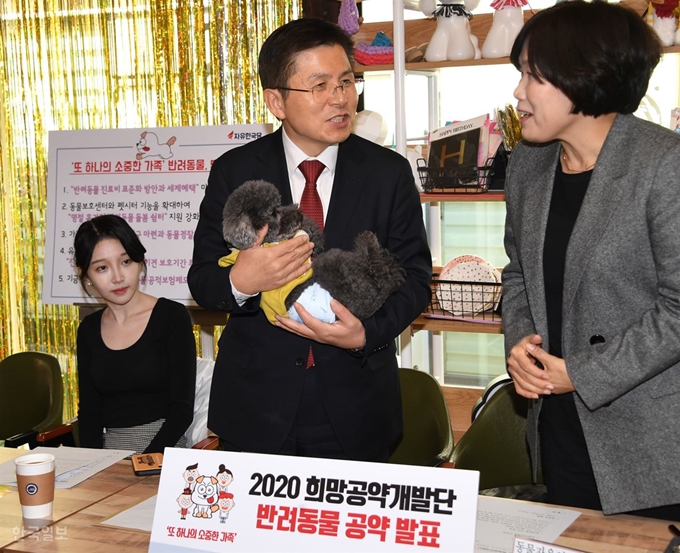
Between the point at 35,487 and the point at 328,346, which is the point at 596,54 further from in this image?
the point at 35,487

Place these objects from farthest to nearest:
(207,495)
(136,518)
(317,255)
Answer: (317,255), (136,518), (207,495)

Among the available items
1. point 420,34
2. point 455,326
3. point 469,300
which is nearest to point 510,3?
point 420,34

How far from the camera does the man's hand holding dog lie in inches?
68.1

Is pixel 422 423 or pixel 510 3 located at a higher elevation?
pixel 510 3

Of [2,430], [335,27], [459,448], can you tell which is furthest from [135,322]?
[335,27]

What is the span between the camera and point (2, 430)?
3.45 meters

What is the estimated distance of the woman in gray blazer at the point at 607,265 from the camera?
1.54 m

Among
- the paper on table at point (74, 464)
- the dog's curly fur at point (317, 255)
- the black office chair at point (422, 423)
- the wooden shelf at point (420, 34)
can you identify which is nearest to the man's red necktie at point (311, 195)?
the dog's curly fur at point (317, 255)

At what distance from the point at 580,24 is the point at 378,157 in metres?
0.63

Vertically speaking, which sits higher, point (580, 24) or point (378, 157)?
point (580, 24)

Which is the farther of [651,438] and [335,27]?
[335,27]

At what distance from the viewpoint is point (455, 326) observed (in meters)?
3.60

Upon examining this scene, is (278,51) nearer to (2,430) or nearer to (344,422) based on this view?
(344,422)

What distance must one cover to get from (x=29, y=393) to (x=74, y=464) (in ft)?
4.91
